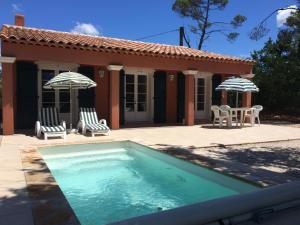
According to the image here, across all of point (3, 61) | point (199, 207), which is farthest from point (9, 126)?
point (199, 207)

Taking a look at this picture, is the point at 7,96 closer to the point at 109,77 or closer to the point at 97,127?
the point at 97,127

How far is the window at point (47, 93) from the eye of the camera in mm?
13539

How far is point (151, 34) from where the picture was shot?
3572cm

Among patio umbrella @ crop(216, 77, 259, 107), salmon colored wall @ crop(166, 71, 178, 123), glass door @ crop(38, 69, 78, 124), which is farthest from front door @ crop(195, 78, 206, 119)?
glass door @ crop(38, 69, 78, 124)

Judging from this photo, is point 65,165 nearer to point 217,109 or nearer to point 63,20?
point 217,109

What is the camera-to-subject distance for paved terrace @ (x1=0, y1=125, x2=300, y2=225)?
4.68 meters

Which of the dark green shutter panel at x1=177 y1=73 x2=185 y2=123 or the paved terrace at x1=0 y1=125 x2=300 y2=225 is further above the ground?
the dark green shutter panel at x1=177 y1=73 x2=185 y2=123

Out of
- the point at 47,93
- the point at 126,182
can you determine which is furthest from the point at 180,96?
the point at 126,182

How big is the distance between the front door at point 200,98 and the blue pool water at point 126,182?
8.86 m

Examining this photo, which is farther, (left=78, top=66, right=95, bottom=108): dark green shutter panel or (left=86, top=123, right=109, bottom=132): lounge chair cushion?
(left=78, top=66, right=95, bottom=108): dark green shutter panel

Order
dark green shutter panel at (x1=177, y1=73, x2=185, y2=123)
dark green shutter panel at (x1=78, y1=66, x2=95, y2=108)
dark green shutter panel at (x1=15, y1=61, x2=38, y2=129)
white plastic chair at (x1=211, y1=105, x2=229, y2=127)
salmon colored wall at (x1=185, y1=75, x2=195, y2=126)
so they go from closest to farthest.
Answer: dark green shutter panel at (x1=15, y1=61, x2=38, y2=129)
dark green shutter panel at (x1=78, y1=66, x2=95, y2=108)
white plastic chair at (x1=211, y1=105, x2=229, y2=127)
salmon colored wall at (x1=185, y1=75, x2=195, y2=126)
dark green shutter panel at (x1=177, y1=73, x2=185, y2=123)

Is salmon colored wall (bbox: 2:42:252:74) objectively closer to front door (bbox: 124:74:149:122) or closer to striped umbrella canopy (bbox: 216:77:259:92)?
striped umbrella canopy (bbox: 216:77:259:92)

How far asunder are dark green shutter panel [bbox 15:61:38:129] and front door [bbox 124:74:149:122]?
4270 millimetres

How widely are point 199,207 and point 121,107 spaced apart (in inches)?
506
